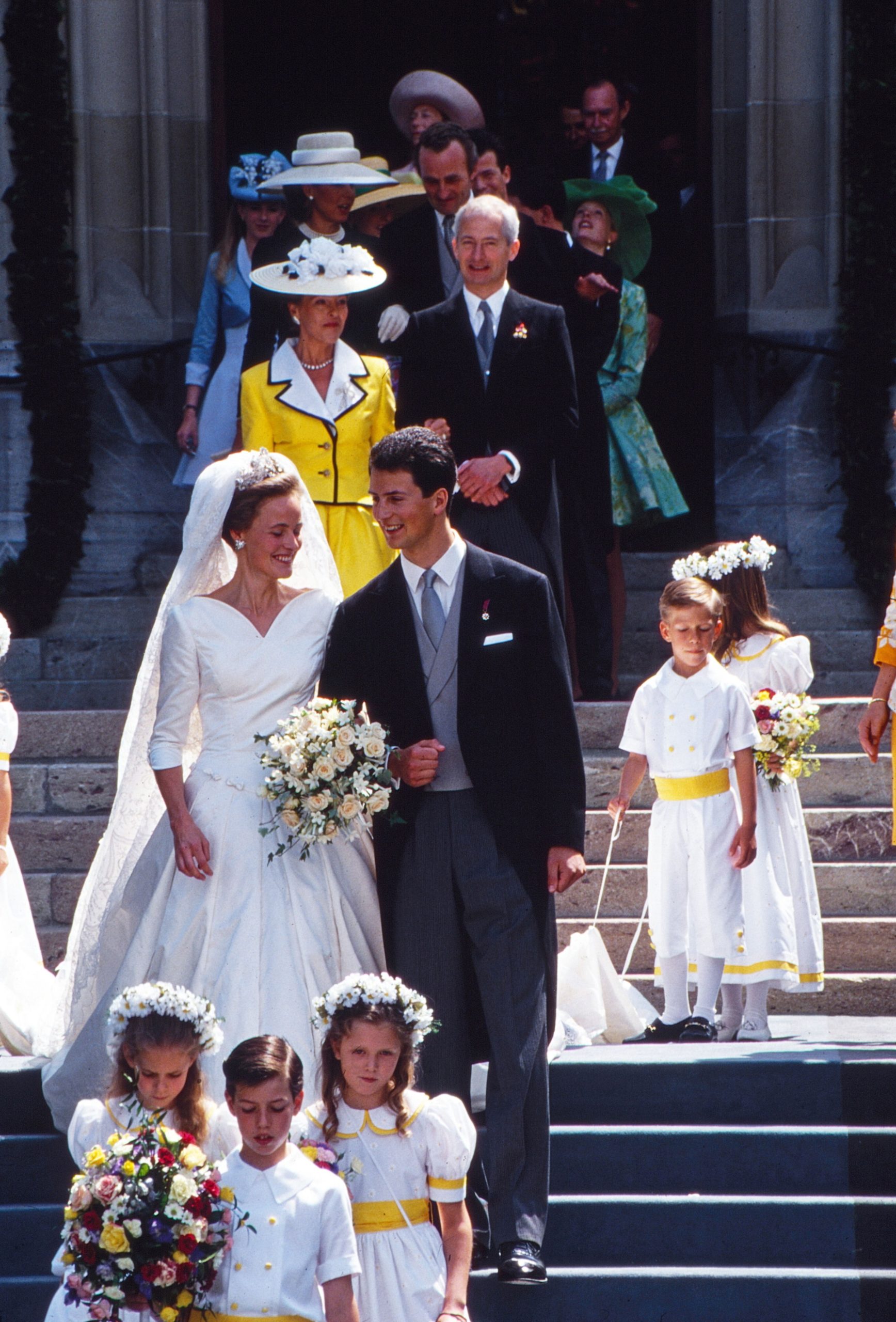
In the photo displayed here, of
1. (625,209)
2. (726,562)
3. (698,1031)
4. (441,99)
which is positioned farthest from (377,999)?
(441,99)

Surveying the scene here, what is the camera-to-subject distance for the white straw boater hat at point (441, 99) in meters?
9.81

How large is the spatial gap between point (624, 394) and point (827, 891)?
2891 mm

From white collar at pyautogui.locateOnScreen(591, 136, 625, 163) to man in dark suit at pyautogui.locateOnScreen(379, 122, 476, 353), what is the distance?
1.97 m

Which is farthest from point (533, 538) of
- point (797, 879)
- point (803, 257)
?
point (803, 257)

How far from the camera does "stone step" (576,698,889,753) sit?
8.09 metres

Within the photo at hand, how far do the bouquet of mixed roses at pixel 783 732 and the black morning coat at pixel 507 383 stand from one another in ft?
3.40

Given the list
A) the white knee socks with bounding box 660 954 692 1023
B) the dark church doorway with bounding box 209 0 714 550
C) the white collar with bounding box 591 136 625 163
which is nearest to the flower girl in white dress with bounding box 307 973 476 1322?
the white knee socks with bounding box 660 954 692 1023

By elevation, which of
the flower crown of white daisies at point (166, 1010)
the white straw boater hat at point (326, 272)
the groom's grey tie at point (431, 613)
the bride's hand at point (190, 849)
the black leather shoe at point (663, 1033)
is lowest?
the black leather shoe at point (663, 1033)

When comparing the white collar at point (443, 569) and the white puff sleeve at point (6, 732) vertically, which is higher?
the white collar at point (443, 569)

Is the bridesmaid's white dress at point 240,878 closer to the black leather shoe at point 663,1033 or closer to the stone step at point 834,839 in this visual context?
the black leather shoe at point 663,1033

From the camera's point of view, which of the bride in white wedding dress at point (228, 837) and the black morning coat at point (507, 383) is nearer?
the bride in white wedding dress at point (228, 837)

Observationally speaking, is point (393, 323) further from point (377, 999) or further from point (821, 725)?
point (377, 999)

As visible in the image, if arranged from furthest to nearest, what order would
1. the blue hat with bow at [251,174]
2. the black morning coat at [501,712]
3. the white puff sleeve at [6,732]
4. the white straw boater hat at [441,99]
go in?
the white straw boater hat at [441,99] < the blue hat with bow at [251,174] < the white puff sleeve at [6,732] < the black morning coat at [501,712]

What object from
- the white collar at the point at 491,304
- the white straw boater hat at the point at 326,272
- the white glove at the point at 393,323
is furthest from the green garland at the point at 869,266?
the white straw boater hat at the point at 326,272
